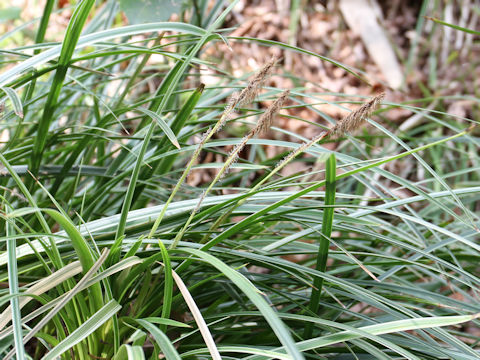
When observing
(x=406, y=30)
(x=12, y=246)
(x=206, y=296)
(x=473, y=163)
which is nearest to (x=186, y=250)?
(x=12, y=246)

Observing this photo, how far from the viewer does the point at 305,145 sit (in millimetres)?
597

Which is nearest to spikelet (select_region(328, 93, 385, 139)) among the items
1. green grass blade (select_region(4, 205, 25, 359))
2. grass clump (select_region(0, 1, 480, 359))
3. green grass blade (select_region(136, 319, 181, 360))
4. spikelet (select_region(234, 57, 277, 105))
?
grass clump (select_region(0, 1, 480, 359))

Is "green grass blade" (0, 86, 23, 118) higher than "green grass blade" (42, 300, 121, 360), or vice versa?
"green grass blade" (0, 86, 23, 118)

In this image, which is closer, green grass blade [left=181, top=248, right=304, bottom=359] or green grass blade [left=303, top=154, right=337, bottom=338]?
green grass blade [left=181, top=248, right=304, bottom=359]

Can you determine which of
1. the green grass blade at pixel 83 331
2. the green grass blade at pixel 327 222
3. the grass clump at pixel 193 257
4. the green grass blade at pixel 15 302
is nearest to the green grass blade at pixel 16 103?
the grass clump at pixel 193 257

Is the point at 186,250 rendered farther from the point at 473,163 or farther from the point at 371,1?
the point at 371,1

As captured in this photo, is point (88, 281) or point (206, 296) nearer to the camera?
point (88, 281)

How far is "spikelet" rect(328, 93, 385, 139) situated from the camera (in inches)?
22.2

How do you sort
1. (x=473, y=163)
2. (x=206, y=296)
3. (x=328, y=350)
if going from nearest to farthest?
(x=328, y=350)
(x=206, y=296)
(x=473, y=163)

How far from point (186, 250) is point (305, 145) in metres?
0.19

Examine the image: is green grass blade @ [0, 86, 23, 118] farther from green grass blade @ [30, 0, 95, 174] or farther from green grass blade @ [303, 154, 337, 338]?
green grass blade @ [303, 154, 337, 338]

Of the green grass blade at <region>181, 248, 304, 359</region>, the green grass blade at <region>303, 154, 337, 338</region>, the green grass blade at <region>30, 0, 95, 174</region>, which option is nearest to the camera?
the green grass blade at <region>181, 248, 304, 359</region>

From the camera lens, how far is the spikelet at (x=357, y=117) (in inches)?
22.2

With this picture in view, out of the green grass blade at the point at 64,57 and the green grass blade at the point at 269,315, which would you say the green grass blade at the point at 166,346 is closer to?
the green grass blade at the point at 269,315
